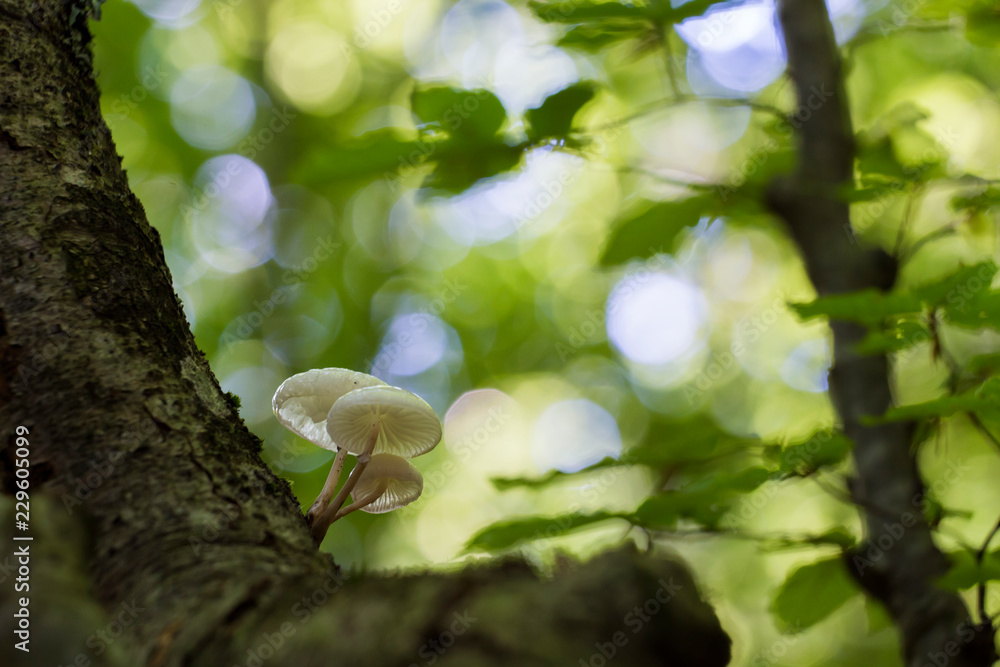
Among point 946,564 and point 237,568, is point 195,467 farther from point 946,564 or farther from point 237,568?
point 946,564

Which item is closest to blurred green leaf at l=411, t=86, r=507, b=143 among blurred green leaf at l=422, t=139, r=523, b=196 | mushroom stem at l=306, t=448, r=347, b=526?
blurred green leaf at l=422, t=139, r=523, b=196

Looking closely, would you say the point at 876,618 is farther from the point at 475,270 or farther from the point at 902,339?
the point at 475,270

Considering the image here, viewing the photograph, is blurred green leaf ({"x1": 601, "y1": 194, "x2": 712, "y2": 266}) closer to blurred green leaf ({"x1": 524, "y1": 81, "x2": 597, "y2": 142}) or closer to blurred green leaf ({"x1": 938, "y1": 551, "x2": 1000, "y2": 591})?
blurred green leaf ({"x1": 524, "y1": 81, "x2": 597, "y2": 142})

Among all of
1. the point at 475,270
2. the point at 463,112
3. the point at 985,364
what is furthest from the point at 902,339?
the point at 475,270

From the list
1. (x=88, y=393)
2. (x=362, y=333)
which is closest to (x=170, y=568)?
(x=88, y=393)

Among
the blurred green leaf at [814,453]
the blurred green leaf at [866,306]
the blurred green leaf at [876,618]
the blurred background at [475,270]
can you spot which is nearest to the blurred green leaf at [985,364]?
the blurred green leaf at [866,306]

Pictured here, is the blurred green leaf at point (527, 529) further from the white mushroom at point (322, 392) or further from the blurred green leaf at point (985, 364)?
the blurred green leaf at point (985, 364)
